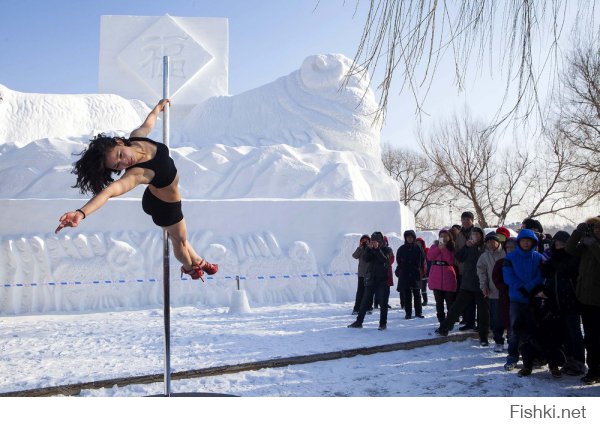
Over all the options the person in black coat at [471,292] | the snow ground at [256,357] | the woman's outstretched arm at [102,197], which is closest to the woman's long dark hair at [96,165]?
the woman's outstretched arm at [102,197]

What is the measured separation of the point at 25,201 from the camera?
7.04 metres

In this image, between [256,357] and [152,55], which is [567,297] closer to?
[256,357]

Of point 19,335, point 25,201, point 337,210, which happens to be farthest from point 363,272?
point 25,201

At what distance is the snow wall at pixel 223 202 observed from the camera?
7020mm

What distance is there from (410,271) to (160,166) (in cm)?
463

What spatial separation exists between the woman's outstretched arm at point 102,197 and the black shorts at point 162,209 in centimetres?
21

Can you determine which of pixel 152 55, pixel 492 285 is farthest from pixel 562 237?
pixel 152 55

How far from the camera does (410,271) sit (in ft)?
21.1

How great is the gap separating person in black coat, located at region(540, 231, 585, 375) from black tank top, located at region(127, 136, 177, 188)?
9.62 ft

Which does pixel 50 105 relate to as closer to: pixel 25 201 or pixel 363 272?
pixel 25 201

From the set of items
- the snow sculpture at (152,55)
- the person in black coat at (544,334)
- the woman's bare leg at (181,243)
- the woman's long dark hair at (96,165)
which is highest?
the snow sculpture at (152,55)

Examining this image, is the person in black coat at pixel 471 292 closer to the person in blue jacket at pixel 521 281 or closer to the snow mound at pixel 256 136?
the person in blue jacket at pixel 521 281

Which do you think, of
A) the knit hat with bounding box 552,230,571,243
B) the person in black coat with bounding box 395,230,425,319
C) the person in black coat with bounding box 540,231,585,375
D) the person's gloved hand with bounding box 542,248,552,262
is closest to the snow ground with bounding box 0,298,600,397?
the person in black coat with bounding box 540,231,585,375

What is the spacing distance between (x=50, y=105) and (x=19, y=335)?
218 inches
